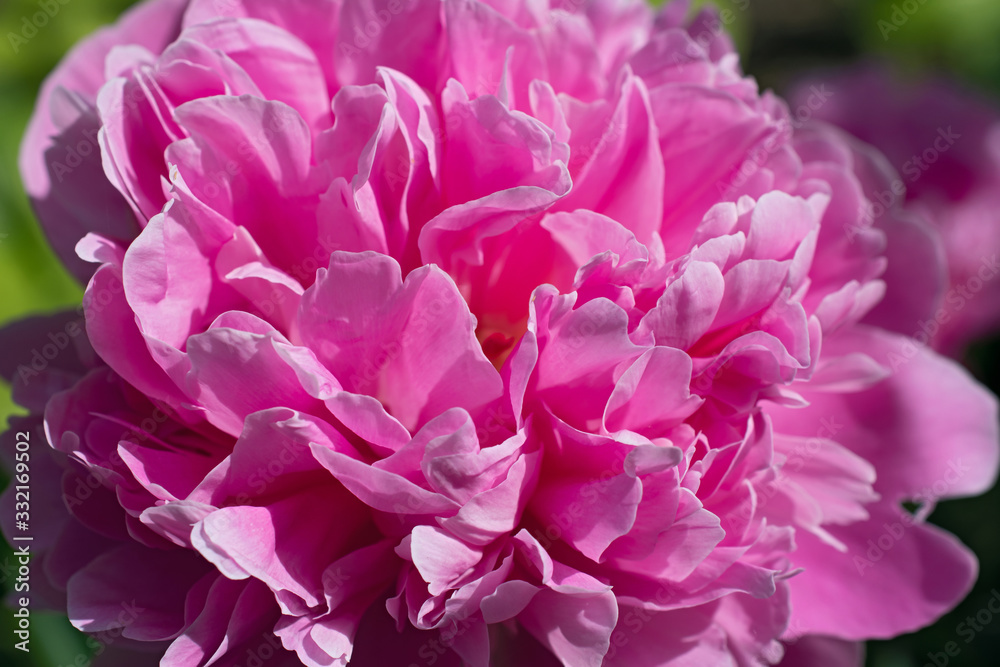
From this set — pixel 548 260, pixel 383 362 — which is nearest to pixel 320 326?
pixel 383 362

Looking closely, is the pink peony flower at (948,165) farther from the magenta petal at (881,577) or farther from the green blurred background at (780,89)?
the magenta petal at (881,577)

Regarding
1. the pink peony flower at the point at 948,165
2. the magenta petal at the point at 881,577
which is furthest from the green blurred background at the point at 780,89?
the magenta petal at the point at 881,577

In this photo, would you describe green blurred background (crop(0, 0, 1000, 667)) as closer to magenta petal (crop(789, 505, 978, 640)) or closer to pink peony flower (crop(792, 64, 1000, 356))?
pink peony flower (crop(792, 64, 1000, 356))

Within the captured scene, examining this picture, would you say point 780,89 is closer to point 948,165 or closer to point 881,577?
point 948,165

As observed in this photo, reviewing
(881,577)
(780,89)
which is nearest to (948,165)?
(780,89)

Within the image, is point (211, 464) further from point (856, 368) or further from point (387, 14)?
point (856, 368)

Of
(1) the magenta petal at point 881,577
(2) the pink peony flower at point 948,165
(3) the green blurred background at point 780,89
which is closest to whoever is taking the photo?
(1) the magenta petal at point 881,577
